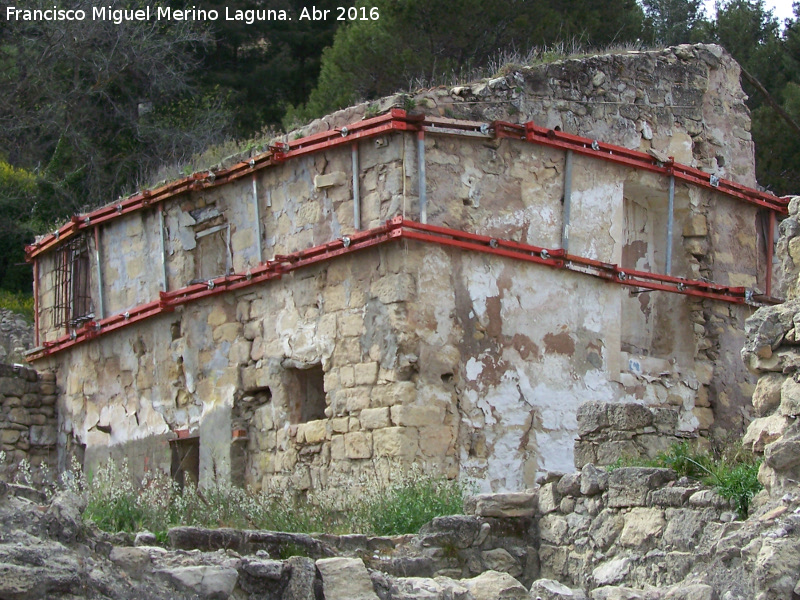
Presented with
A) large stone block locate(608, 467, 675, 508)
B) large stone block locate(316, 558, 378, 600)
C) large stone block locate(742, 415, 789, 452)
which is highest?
large stone block locate(742, 415, 789, 452)

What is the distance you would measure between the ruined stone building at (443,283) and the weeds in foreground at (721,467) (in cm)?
325

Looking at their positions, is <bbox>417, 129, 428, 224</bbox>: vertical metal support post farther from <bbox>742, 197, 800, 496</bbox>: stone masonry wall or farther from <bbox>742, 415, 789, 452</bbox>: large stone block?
<bbox>742, 415, 789, 452</bbox>: large stone block

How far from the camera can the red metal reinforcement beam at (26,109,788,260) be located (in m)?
11.8

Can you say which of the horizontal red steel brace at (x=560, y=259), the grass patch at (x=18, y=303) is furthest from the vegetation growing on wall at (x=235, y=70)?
the horizontal red steel brace at (x=560, y=259)

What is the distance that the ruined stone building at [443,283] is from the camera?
1159 centimetres

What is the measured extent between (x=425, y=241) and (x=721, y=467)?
4655mm

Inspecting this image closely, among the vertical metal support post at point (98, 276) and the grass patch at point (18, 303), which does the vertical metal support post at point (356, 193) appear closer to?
the vertical metal support post at point (98, 276)

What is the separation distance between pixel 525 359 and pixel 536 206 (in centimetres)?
152

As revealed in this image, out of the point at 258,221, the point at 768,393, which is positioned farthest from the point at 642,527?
the point at 258,221

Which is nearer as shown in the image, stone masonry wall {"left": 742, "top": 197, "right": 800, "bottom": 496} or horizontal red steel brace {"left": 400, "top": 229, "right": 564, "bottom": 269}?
stone masonry wall {"left": 742, "top": 197, "right": 800, "bottom": 496}

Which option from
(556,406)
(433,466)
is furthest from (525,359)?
(433,466)

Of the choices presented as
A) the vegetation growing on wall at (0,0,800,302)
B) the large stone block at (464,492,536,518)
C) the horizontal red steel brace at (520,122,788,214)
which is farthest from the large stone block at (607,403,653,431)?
the vegetation growing on wall at (0,0,800,302)

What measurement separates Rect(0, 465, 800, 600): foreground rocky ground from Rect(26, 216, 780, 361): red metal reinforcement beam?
11.9 feet

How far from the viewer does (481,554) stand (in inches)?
320
